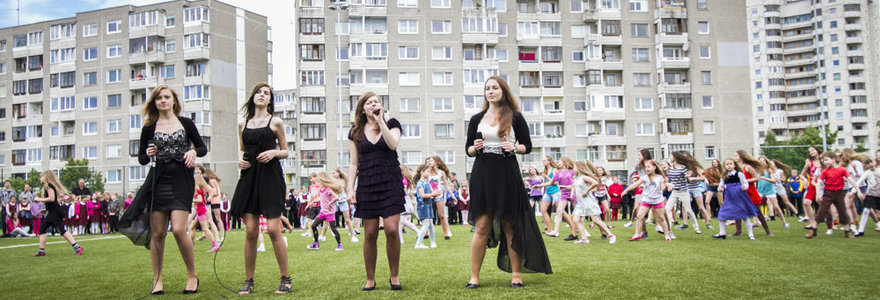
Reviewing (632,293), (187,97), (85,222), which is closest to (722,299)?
(632,293)

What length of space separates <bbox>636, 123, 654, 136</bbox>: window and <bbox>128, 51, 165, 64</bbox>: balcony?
46644 mm

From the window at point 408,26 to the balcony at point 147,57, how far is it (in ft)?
77.1

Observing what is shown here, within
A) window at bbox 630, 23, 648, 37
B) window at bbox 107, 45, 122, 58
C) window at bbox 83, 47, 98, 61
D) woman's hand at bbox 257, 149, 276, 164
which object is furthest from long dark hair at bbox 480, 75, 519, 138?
window at bbox 83, 47, 98, 61

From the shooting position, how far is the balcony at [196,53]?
60.5 metres

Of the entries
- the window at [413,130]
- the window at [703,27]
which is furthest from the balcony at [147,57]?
the window at [703,27]

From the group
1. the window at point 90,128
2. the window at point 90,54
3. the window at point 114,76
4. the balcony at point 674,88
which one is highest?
the window at point 90,54

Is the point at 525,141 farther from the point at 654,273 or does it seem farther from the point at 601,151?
the point at 601,151

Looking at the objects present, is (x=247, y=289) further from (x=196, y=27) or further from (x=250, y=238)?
(x=196, y=27)

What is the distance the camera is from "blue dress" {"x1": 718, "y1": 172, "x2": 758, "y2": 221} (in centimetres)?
1355

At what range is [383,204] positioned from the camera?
21.0 feet

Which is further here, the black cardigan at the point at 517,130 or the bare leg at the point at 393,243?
the black cardigan at the point at 517,130

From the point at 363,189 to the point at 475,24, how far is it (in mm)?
54566

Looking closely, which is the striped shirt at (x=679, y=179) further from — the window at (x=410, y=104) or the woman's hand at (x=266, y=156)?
the window at (x=410, y=104)

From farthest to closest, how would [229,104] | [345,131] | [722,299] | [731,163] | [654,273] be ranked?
[229,104], [345,131], [731,163], [654,273], [722,299]
